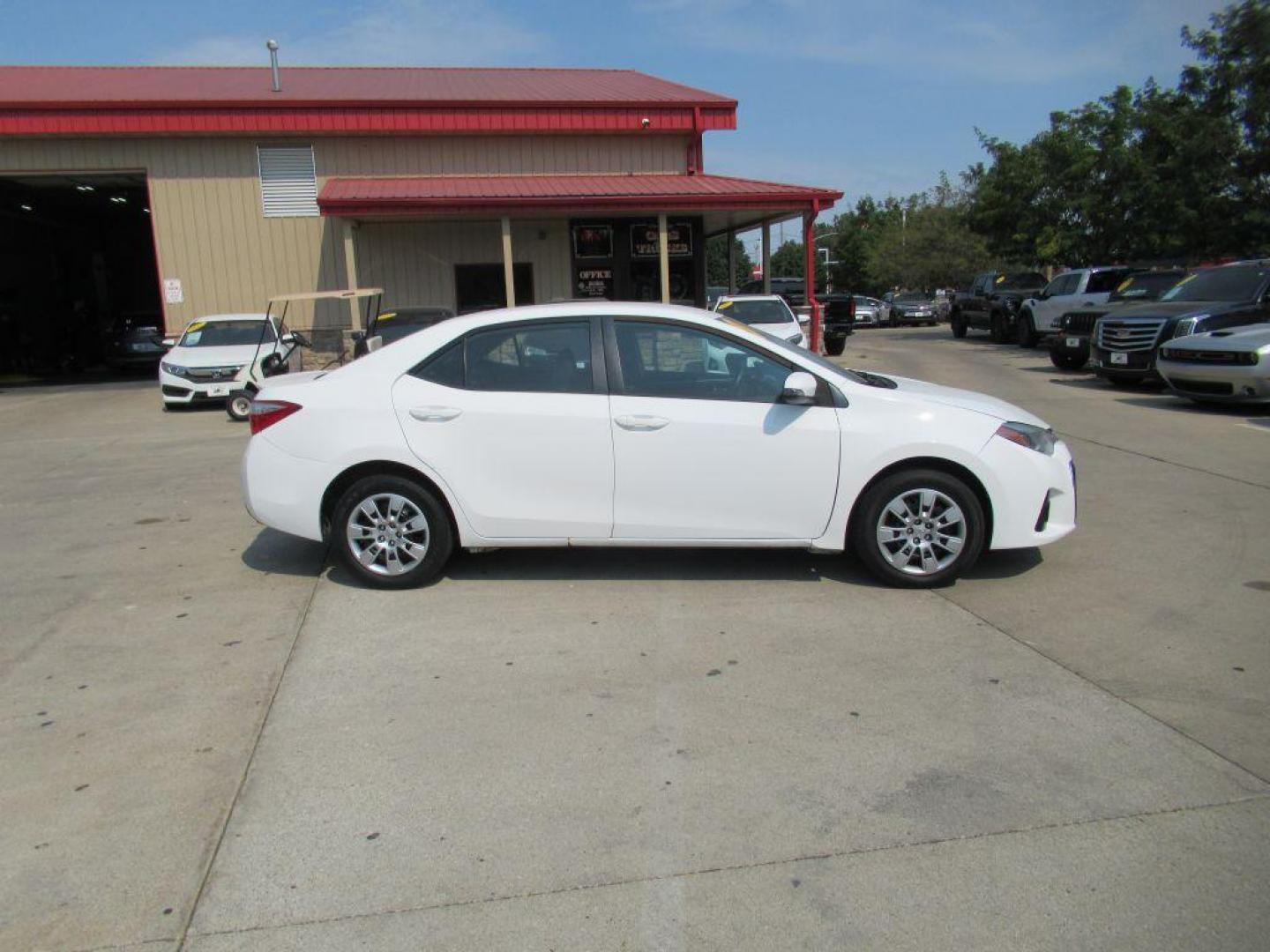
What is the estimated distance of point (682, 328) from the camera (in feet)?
19.0

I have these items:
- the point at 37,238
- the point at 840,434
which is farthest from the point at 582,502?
the point at 37,238

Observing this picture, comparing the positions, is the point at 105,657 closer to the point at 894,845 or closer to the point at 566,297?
the point at 894,845

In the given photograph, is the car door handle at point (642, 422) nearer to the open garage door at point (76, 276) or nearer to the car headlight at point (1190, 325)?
the car headlight at point (1190, 325)

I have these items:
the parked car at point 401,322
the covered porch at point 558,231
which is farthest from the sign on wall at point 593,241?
the parked car at point 401,322

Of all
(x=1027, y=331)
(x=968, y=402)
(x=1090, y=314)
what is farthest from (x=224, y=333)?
(x=1027, y=331)

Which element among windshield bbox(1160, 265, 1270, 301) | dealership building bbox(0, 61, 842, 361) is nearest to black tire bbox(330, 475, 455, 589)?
windshield bbox(1160, 265, 1270, 301)

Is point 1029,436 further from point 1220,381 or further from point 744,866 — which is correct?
point 1220,381

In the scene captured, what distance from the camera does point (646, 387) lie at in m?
5.74

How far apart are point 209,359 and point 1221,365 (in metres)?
14.2

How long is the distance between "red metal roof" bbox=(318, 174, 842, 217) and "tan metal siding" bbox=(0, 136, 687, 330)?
2.68 ft

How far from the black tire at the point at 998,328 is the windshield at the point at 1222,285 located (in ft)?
35.9

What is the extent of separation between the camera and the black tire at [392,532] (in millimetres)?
5797

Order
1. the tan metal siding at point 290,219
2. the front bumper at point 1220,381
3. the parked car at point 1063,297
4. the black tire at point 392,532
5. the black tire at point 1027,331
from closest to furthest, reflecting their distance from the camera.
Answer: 1. the black tire at point 392,532
2. the front bumper at point 1220,381
3. the tan metal siding at point 290,219
4. the parked car at point 1063,297
5. the black tire at point 1027,331

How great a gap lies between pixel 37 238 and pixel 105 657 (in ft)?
104
